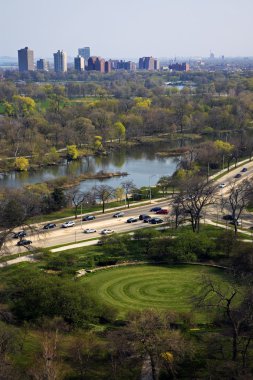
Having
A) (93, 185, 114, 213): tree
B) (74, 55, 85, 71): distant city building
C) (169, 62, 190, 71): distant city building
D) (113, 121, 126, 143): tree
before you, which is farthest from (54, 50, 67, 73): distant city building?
(93, 185, 114, 213): tree

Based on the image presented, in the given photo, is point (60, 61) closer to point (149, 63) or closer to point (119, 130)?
point (149, 63)

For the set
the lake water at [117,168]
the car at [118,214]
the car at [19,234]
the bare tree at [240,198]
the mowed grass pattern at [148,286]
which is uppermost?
the bare tree at [240,198]

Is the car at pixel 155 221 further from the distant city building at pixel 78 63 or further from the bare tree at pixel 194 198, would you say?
the distant city building at pixel 78 63

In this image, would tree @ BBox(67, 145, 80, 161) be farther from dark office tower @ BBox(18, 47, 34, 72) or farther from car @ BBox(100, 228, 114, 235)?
dark office tower @ BBox(18, 47, 34, 72)

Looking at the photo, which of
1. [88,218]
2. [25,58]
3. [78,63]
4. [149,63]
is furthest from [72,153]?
[149,63]

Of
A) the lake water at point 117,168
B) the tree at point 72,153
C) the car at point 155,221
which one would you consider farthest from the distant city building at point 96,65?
the car at point 155,221

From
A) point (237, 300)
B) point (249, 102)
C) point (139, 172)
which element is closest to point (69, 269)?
point (237, 300)
